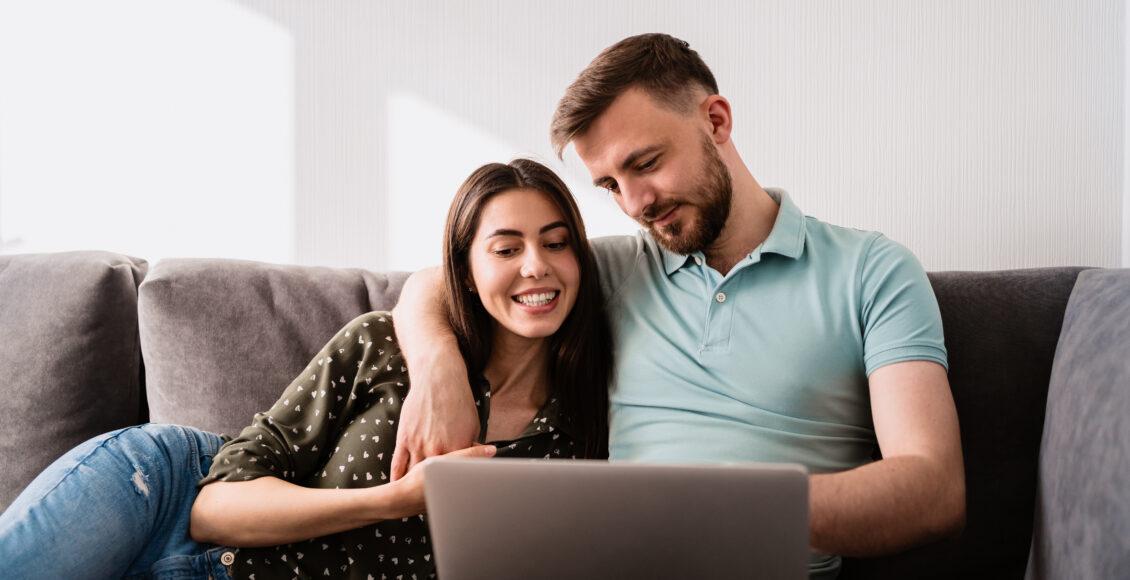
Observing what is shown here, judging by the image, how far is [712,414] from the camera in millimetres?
1225

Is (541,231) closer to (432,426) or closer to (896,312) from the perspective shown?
(432,426)

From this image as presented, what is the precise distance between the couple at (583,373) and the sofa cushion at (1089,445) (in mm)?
133

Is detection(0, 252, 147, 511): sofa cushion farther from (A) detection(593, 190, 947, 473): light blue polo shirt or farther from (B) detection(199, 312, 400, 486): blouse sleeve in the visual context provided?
(A) detection(593, 190, 947, 473): light blue polo shirt

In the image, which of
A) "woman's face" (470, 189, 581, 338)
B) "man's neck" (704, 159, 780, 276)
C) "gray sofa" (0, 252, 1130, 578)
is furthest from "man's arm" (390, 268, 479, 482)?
"man's neck" (704, 159, 780, 276)

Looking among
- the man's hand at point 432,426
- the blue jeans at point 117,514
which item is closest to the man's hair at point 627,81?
the man's hand at point 432,426

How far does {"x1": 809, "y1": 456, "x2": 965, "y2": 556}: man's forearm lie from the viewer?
0.98m

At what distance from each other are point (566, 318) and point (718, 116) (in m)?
0.43

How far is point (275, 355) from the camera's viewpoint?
4.98ft

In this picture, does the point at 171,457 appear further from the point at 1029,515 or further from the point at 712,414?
the point at 1029,515

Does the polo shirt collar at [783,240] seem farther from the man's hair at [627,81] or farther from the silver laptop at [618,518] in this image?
the silver laptop at [618,518]

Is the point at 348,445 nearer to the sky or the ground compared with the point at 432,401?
nearer to the ground

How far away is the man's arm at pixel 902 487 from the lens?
984mm

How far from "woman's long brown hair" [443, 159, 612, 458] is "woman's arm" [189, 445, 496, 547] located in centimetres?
31

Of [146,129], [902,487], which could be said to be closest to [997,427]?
[902,487]
